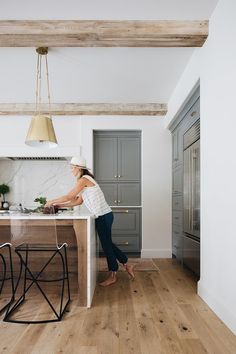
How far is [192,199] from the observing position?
376 centimetres

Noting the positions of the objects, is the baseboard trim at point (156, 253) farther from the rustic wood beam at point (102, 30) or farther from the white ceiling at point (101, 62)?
the rustic wood beam at point (102, 30)

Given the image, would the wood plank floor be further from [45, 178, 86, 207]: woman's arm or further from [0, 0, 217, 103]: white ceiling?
[0, 0, 217, 103]: white ceiling

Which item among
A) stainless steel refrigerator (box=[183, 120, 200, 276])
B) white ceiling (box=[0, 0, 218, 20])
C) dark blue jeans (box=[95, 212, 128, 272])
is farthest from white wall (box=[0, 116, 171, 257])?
white ceiling (box=[0, 0, 218, 20])

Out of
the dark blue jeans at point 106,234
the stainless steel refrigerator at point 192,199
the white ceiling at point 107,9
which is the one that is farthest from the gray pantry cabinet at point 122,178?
the white ceiling at point 107,9

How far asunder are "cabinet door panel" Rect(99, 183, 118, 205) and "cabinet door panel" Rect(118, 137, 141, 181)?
185mm

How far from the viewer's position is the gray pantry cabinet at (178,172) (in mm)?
4016

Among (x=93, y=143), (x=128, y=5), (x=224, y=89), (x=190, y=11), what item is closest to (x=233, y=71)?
(x=224, y=89)

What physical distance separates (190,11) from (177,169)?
8.11 ft

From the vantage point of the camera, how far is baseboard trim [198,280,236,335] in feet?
7.38

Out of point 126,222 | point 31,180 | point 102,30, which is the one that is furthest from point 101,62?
point 31,180

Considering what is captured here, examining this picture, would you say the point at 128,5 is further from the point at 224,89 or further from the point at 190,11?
the point at 224,89

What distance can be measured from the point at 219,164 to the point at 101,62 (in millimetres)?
1891

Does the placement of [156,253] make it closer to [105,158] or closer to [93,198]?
[105,158]

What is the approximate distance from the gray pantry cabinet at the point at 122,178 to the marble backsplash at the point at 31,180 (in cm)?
71
